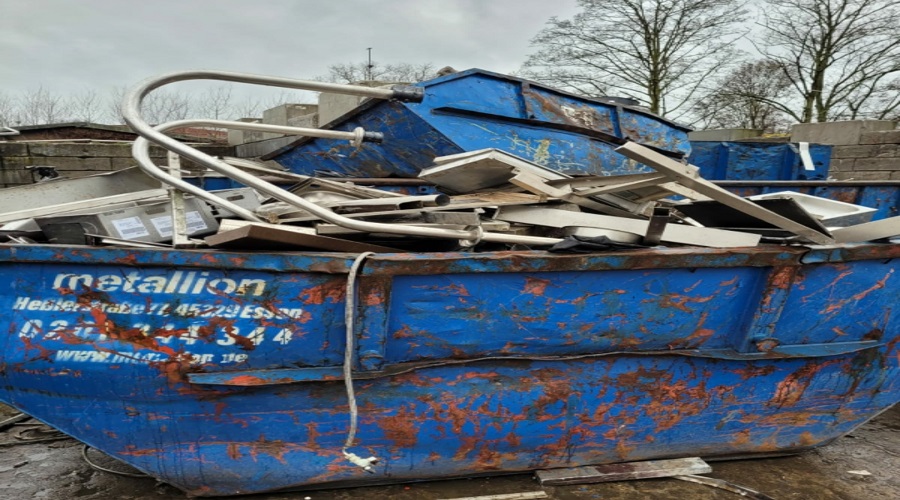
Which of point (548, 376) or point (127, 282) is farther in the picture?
point (548, 376)

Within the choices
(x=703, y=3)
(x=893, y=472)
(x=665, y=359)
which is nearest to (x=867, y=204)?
(x=893, y=472)

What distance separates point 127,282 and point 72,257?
6.8 inches

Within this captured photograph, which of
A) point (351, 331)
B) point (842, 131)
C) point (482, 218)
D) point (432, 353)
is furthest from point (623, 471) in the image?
point (842, 131)

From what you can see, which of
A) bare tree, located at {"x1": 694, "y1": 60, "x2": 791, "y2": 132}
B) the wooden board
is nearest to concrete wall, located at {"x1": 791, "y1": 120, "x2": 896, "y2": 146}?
the wooden board

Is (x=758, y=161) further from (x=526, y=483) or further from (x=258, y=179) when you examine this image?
(x=258, y=179)

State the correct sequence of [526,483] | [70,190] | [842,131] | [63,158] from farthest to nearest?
[842,131] → [63,158] → [70,190] → [526,483]

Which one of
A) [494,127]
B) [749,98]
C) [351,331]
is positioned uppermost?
[749,98]

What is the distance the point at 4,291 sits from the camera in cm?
178

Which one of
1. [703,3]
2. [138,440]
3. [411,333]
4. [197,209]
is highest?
[703,3]

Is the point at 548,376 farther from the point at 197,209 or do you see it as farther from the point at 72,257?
the point at 72,257

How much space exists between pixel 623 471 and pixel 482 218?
1.19 m

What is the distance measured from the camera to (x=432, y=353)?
1983mm

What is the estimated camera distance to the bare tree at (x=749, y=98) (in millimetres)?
18469

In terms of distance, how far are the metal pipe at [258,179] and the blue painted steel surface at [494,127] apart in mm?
2004
